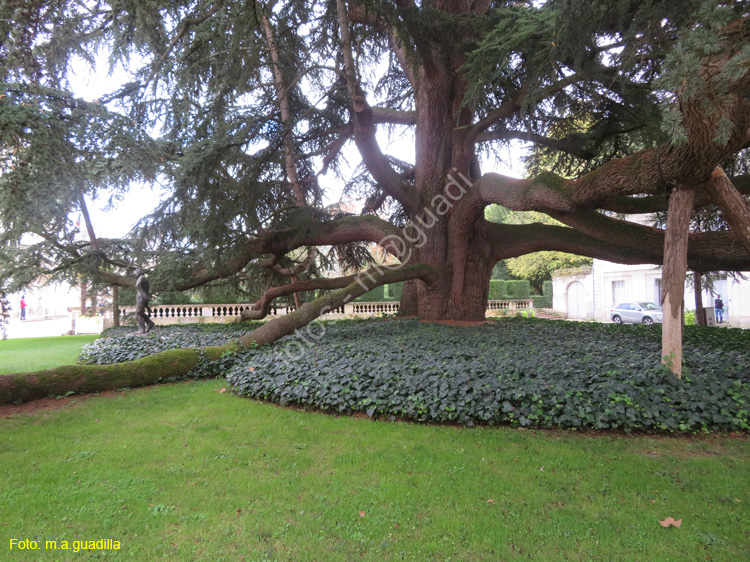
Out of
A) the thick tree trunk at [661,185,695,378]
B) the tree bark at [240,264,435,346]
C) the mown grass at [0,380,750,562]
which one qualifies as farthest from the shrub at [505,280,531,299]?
the mown grass at [0,380,750,562]

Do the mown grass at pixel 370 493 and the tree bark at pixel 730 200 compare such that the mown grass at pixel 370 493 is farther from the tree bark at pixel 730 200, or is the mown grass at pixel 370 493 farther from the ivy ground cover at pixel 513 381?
the tree bark at pixel 730 200

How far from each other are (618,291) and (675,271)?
2121cm

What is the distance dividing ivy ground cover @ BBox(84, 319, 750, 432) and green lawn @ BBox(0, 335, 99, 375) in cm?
477

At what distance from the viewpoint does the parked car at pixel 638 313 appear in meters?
18.3

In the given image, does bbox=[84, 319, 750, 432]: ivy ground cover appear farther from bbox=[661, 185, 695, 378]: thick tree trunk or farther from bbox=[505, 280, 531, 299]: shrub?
bbox=[505, 280, 531, 299]: shrub

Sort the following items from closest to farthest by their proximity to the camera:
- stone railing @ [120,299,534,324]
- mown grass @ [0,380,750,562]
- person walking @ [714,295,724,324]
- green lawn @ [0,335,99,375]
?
1. mown grass @ [0,380,750,562]
2. green lawn @ [0,335,99,375]
3. stone railing @ [120,299,534,324]
4. person walking @ [714,295,724,324]

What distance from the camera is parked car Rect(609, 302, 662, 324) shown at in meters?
18.3

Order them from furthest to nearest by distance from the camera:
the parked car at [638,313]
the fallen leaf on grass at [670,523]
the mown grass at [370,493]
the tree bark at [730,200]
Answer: the parked car at [638,313] < the tree bark at [730,200] < the fallen leaf on grass at [670,523] < the mown grass at [370,493]

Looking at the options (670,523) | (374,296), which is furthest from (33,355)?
(670,523)

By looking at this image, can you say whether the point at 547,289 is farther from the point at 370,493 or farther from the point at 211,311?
the point at 370,493

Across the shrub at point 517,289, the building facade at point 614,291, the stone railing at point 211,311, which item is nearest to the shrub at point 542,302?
the shrub at point 517,289

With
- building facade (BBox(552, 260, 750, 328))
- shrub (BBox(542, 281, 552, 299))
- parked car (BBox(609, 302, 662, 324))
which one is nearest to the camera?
building facade (BBox(552, 260, 750, 328))

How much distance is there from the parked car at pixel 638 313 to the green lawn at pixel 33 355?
2019 cm

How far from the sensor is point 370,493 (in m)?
2.91
